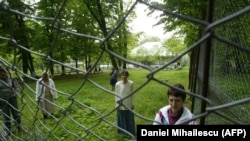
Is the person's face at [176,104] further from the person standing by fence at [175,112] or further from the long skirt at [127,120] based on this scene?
the long skirt at [127,120]

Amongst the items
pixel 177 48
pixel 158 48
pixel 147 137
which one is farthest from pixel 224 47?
pixel 158 48

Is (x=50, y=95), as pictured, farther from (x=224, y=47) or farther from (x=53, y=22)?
(x=53, y=22)

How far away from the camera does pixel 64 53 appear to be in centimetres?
1966

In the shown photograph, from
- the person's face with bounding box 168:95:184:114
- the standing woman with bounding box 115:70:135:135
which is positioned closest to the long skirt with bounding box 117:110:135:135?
the standing woman with bounding box 115:70:135:135

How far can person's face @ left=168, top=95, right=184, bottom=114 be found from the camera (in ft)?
5.94

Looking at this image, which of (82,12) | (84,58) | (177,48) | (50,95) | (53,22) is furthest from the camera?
(177,48)

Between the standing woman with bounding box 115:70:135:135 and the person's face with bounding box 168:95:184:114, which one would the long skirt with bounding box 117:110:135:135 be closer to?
the standing woman with bounding box 115:70:135:135

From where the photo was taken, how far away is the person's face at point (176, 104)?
181cm

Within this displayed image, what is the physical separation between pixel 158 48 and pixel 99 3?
22.3 meters

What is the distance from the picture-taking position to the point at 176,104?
183cm

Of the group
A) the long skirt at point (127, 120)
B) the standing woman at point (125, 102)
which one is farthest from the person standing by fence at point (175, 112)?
the long skirt at point (127, 120)

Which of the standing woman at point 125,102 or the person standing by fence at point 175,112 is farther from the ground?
the person standing by fence at point 175,112

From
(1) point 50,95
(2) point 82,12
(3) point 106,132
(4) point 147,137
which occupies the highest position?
(2) point 82,12

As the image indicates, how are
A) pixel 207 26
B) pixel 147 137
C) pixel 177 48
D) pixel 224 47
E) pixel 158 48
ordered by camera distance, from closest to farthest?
pixel 207 26, pixel 147 137, pixel 224 47, pixel 177 48, pixel 158 48
